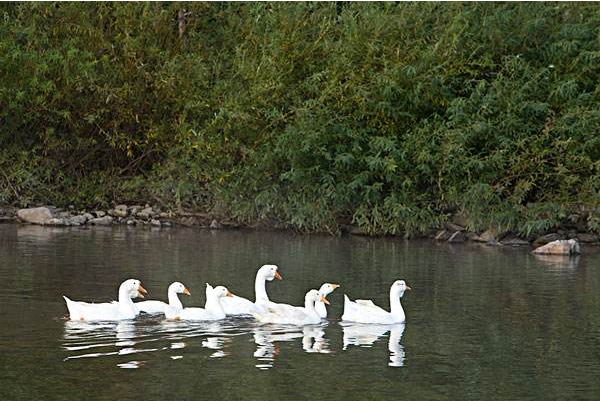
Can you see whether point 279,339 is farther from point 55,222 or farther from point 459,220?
point 55,222

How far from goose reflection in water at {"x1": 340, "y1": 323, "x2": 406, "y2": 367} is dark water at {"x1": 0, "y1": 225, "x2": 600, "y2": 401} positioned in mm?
34

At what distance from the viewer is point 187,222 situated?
30359mm

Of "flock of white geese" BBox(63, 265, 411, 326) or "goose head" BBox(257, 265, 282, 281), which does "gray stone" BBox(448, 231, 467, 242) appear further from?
"flock of white geese" BBox(63, 265, 411, 326)

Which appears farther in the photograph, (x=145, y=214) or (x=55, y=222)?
(x=145, y=214)

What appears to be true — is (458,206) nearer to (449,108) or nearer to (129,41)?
(449,108)

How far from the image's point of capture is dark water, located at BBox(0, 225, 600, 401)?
12.4 metres

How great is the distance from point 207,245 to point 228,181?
14.7 feet

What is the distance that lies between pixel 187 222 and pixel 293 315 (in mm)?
14687

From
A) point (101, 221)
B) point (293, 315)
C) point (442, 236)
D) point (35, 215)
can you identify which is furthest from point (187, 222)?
point (293, 315)

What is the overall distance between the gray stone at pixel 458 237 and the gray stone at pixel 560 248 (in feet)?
7.84

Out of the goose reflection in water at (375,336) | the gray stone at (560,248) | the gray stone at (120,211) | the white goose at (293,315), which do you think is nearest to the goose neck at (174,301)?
the white goose at (293,315)

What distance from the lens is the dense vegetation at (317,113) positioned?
92.0ft

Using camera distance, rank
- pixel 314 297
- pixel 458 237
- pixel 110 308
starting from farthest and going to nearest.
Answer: pixel 458 237
pixel 314 297
pixel 110 308

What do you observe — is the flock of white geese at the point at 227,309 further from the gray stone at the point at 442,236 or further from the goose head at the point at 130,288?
the gray stone at the point at 442,236
